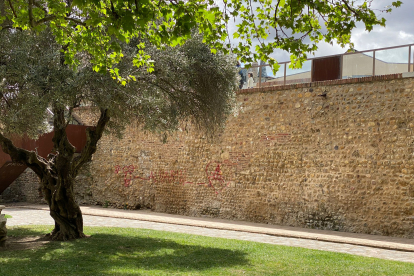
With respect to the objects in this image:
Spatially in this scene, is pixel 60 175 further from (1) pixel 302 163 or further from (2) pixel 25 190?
(2) pixel 25 190

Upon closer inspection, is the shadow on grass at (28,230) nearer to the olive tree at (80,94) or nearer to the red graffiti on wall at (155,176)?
the olive tree at (80,94)

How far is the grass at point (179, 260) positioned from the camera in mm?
6504

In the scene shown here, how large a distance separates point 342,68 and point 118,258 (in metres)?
8.25

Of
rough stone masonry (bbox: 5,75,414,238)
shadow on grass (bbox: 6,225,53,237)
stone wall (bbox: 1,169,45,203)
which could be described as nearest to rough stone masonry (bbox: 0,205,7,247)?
shadow on grass (bbox: 6,225,53,237)

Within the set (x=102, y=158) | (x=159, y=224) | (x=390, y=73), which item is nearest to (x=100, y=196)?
(x=102, y=158)

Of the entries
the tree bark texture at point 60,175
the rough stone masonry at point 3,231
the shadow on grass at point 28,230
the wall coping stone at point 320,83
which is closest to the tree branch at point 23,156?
the tree bark texture at point 60,175

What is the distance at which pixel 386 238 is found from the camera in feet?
35.8

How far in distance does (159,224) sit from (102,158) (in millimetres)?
6238

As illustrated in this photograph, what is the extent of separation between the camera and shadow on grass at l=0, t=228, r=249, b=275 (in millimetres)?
6449

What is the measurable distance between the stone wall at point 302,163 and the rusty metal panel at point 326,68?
0.30 m

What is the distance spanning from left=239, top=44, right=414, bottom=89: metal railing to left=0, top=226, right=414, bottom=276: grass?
4.31 metres

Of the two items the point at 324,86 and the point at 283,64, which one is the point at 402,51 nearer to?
the point at 324,86

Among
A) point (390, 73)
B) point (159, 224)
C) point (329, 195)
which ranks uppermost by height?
point (390, 73)

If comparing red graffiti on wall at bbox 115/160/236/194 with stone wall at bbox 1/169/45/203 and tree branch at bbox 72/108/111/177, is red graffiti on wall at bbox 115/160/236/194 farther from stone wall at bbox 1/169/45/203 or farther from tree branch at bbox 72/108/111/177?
tree branch at bbox 72/108/111/177
